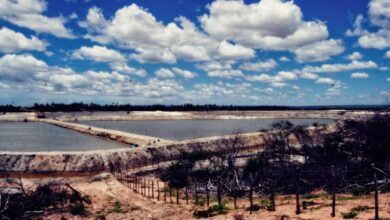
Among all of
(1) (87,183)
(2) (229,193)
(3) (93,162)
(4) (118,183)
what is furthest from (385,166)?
(3) (93,162)

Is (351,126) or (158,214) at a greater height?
(351,126)

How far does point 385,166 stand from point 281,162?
8302 mm

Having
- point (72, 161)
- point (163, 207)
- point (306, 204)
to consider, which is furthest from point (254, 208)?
point (72, 161)

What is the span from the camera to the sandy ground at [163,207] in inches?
707

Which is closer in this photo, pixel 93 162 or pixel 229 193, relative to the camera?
pixel 229 193

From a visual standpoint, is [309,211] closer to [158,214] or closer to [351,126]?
[158,214]

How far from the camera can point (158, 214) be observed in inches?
898

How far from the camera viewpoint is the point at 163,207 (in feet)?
80.5

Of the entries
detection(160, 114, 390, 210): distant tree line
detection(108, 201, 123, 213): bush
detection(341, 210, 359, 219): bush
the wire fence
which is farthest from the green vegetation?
detection(108, 201, 123, 213): bush

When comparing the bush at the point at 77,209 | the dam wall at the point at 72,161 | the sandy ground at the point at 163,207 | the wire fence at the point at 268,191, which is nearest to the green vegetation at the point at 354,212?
the sandy ground at the point at 163,207

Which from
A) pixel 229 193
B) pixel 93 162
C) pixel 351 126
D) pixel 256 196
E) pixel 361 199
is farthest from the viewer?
pixel 93 162

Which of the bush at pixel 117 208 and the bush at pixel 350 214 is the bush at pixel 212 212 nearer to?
the bush at pixel 117 208

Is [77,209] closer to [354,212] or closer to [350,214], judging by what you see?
[350,214]

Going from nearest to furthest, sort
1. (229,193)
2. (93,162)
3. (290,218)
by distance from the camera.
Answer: (290,218) < (229,193) < (93,162)
